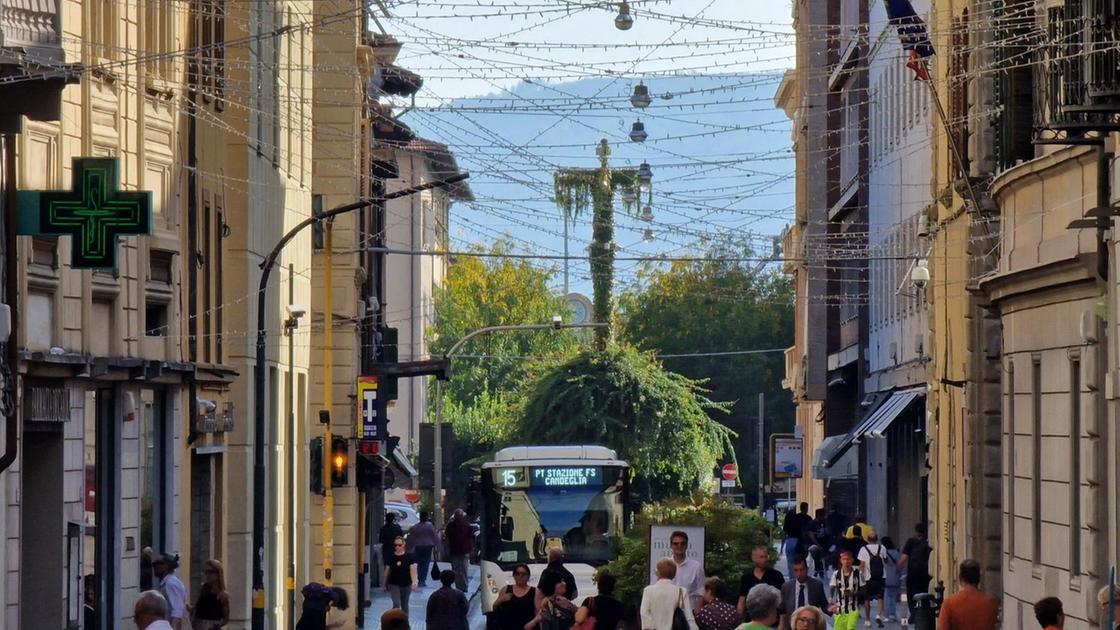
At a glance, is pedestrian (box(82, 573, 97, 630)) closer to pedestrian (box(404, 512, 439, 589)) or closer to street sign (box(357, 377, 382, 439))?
street sign (box(357, 377, 382, 439))

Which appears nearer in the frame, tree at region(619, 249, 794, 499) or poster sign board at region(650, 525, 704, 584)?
poster sign board at region(650, 525, 704, 584)

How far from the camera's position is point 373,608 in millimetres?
46500

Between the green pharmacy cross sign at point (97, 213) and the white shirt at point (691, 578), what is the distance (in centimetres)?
615

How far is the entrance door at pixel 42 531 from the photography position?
2270cm

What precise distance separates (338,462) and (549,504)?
4251 millimetres

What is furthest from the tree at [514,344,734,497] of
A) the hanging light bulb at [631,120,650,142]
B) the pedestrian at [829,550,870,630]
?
the pedestrian at [829,550,870,630]

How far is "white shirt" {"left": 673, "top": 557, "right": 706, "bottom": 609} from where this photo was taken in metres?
23.0

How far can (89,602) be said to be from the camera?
976 inches

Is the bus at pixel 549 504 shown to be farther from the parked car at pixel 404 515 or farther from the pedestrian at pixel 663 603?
the parked car at pixel 404 515

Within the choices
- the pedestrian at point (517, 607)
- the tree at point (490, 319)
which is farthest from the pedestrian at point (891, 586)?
the tree at point (490, 319)

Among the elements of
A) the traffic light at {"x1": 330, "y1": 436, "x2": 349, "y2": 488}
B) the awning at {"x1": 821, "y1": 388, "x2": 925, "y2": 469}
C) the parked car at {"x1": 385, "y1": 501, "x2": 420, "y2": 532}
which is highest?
the awning at {"x1": 821, "y1": 388, "x2": 925, "y2": 469}

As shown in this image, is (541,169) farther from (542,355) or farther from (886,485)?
(542,355)

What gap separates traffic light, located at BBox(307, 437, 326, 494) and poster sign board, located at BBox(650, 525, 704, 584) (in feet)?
44.3

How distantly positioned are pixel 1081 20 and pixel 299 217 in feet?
79.2
